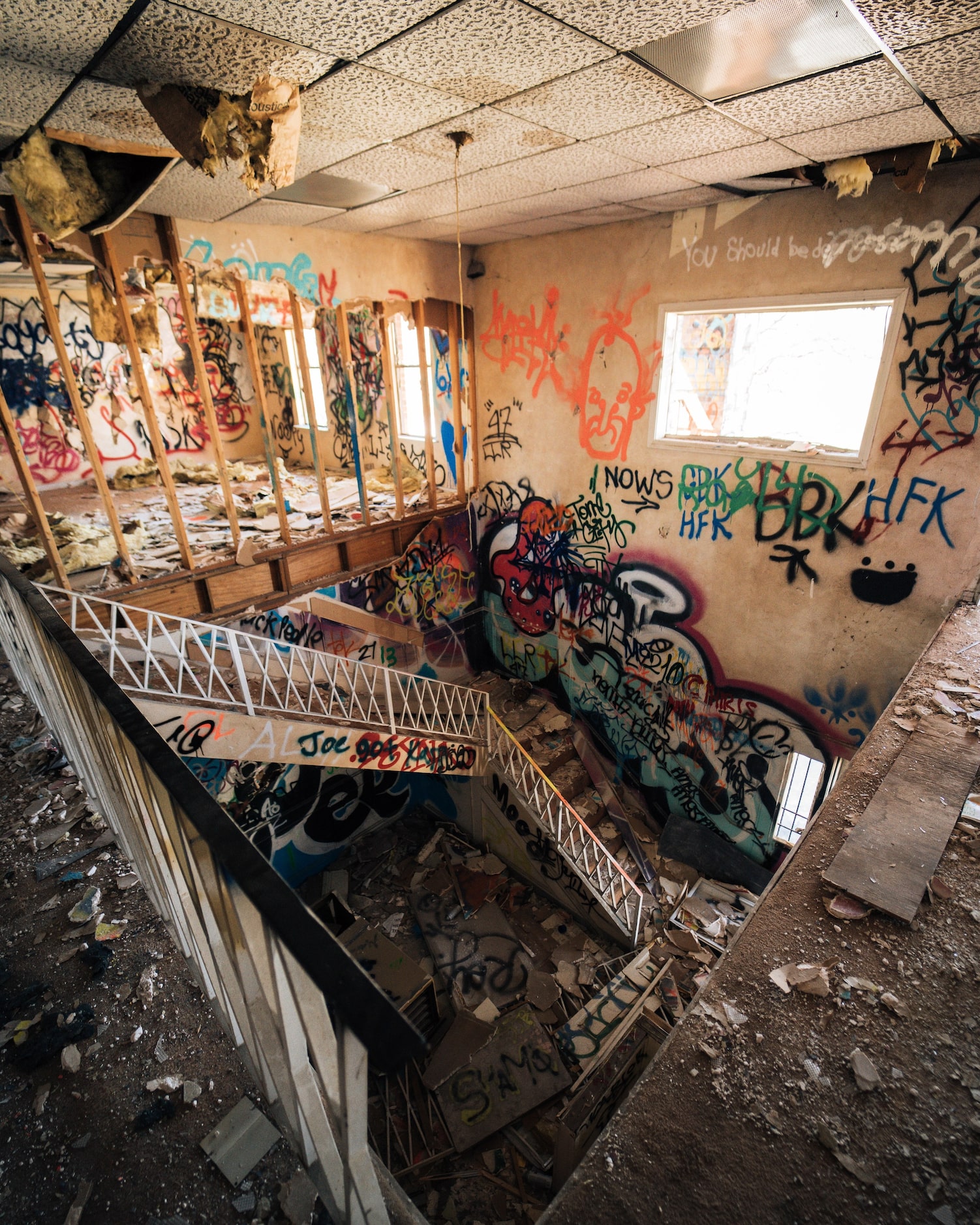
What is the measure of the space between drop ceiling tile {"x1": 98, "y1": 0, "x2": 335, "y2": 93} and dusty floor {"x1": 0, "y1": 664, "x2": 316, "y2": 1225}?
3.54m

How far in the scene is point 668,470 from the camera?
6340 millimetres

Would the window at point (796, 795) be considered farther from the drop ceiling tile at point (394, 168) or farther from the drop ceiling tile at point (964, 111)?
the drop ceiling tile at point (394, 168)

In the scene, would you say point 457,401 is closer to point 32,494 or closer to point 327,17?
point 32,494

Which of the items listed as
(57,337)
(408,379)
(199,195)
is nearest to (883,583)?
(199,195)

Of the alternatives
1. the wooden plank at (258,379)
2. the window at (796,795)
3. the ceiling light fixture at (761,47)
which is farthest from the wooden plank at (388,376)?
the window at (796,795)

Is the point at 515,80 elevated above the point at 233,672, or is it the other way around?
the point at 515,80

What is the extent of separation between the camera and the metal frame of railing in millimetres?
917

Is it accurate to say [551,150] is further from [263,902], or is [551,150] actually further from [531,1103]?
[531,1103]

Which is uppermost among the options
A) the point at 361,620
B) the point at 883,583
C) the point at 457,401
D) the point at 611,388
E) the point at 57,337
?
the point at 57,337

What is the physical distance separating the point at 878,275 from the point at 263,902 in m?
6.10

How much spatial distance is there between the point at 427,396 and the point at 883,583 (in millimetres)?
5589

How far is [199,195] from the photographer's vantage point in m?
4.55

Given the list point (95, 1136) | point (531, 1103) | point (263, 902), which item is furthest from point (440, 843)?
point (263, 902)

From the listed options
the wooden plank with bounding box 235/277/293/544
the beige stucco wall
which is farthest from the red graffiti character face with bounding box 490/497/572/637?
the wooden plank with bounding box 235/277/293/544
